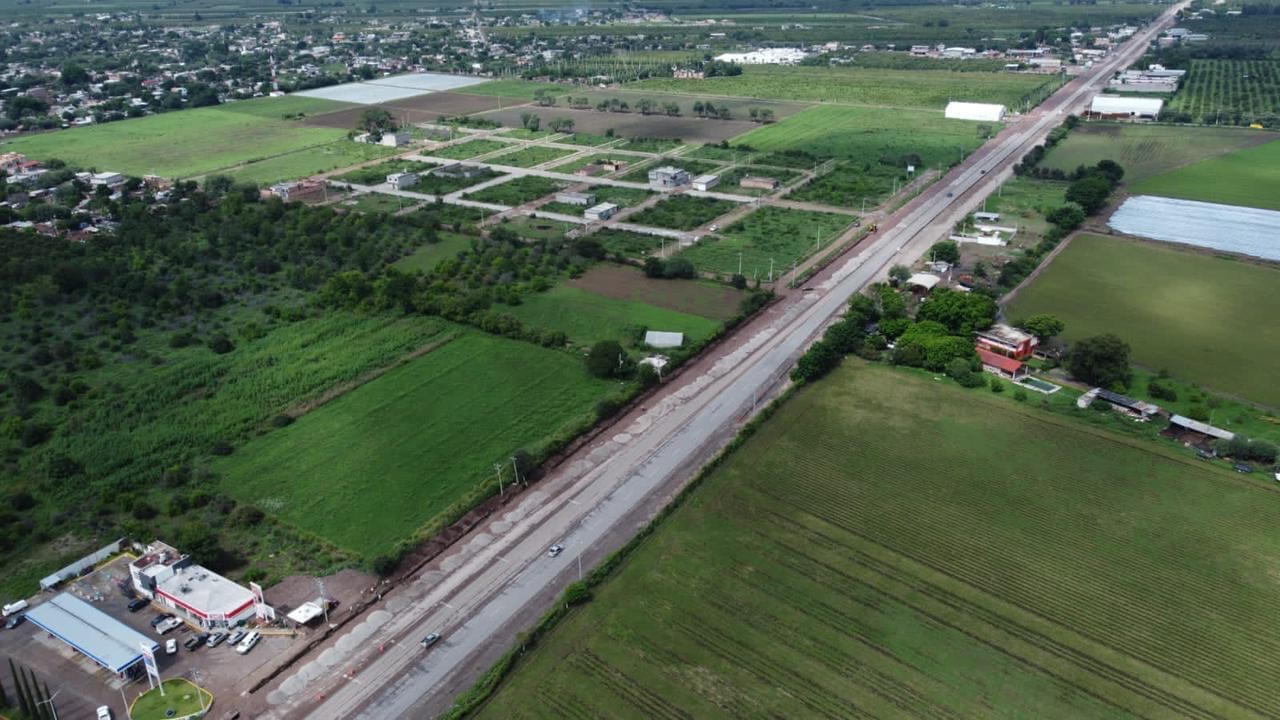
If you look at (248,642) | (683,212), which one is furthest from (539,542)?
(683,212)

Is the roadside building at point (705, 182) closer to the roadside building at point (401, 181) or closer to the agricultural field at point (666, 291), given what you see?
the agricultural field at point (666, 291)

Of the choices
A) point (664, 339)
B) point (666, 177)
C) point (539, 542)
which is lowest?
point (539, 542)

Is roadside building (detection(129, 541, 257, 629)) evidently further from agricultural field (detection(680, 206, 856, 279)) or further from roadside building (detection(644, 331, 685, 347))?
agricultural field (detection(680, 206, 856, 279))

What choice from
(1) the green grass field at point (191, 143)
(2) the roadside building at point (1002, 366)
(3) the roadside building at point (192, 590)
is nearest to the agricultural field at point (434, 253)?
(1) the green grass field at point (191, 143)

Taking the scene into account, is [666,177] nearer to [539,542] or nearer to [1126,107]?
[539,542]

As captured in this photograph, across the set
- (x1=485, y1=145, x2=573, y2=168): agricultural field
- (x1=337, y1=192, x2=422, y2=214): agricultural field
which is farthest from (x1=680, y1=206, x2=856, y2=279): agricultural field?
(x1=485, y1=145, x2=573, y2=168): agricultural field
